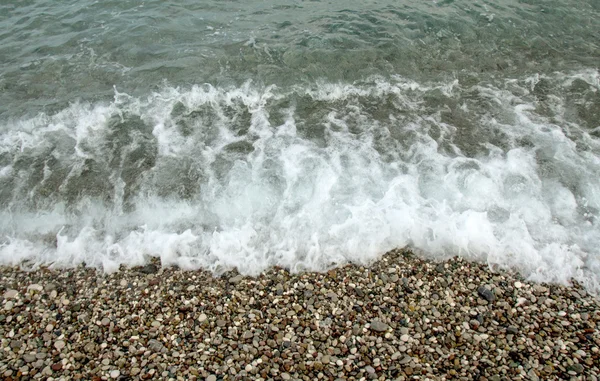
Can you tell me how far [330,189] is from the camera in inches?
388

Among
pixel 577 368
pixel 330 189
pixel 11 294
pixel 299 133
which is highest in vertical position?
pixel 299 133

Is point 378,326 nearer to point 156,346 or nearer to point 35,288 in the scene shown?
point 156,346

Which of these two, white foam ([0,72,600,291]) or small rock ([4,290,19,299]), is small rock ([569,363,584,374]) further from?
small rock ([4,290,19,299])

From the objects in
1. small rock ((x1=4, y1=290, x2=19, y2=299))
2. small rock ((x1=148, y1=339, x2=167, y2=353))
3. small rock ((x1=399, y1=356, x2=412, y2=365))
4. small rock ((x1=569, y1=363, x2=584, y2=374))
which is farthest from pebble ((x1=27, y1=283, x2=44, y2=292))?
small rock ((x1=569, y1=363, x2=584, y2=374))

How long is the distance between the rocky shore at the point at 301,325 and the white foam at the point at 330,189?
51 cm

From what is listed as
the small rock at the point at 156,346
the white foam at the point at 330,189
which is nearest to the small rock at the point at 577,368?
the white foam at the point at 330,189

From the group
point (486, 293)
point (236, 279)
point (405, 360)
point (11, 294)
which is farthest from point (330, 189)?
point (11, 294)

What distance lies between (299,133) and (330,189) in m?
2.31

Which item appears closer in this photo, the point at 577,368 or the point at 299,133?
the point at 577,368

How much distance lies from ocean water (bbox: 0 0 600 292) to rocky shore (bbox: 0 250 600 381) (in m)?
0.51

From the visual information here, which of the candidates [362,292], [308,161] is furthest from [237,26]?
[362,292]

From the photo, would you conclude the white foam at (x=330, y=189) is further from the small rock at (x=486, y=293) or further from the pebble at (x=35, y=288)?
the small rock at (x=486, y=293)

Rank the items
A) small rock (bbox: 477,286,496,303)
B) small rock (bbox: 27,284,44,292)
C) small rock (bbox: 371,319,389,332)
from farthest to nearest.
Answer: small rock (bbox: 27,284,44,292) < small rock (bbox: 477,286,496,303) < small rock (bbox: 371,319,389,332)

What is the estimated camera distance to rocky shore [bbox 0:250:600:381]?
627cm
